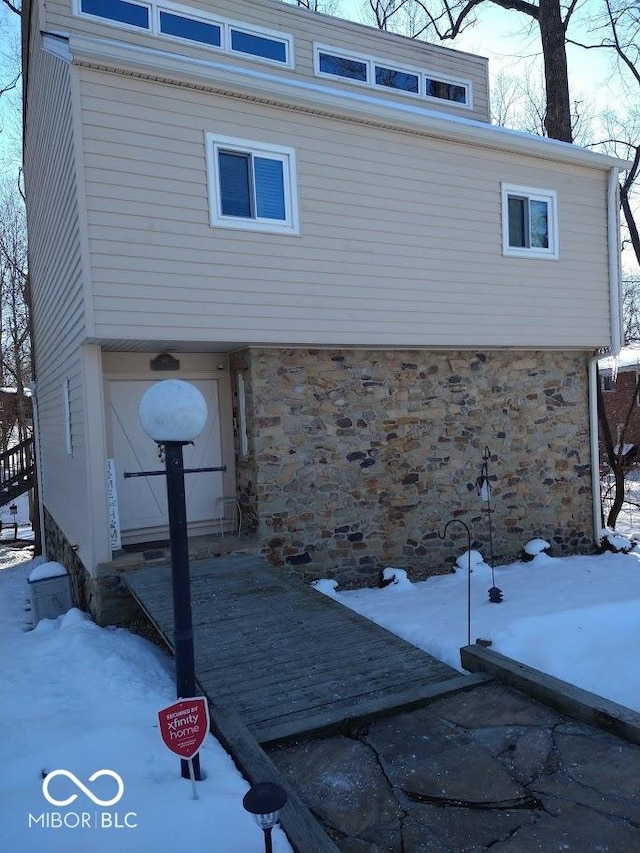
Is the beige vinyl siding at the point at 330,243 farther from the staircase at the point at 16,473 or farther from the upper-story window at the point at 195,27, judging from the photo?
the staircase at the point at 16,473

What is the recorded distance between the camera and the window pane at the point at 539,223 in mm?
8125

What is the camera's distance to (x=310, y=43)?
30.1 feet

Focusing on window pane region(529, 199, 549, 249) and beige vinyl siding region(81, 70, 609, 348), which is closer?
beige vinyl siding region(81, 70, 609, 348)

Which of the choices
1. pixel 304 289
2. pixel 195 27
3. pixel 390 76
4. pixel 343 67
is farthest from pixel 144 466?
pixel 390 76

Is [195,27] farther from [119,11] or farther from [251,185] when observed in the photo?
[251,185]

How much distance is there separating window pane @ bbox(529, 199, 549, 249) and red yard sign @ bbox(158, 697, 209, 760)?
7.47m

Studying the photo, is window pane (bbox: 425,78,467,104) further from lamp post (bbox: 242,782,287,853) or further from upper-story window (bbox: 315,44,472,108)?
lamp post (bbox: 242,782,287,853)

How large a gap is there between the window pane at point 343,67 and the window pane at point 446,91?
1.21 meters

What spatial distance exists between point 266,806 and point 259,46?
967cm

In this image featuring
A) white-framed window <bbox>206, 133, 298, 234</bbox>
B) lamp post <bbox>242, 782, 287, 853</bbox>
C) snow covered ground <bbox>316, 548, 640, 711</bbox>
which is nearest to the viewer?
lamp post <bbox>242, 782, 287, 853</bbox>

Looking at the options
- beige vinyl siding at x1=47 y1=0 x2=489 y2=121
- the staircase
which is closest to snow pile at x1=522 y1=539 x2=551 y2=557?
beige vinyl siding at x1=47 y1=0 x2=489 y2=121

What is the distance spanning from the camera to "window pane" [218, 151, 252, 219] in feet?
20.0

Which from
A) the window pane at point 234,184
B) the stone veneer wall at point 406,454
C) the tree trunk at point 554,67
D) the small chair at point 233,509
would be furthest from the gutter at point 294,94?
the small chair at point 233,509

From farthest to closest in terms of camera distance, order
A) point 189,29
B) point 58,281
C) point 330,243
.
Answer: point 189,29
point 58,281
point 330,243
